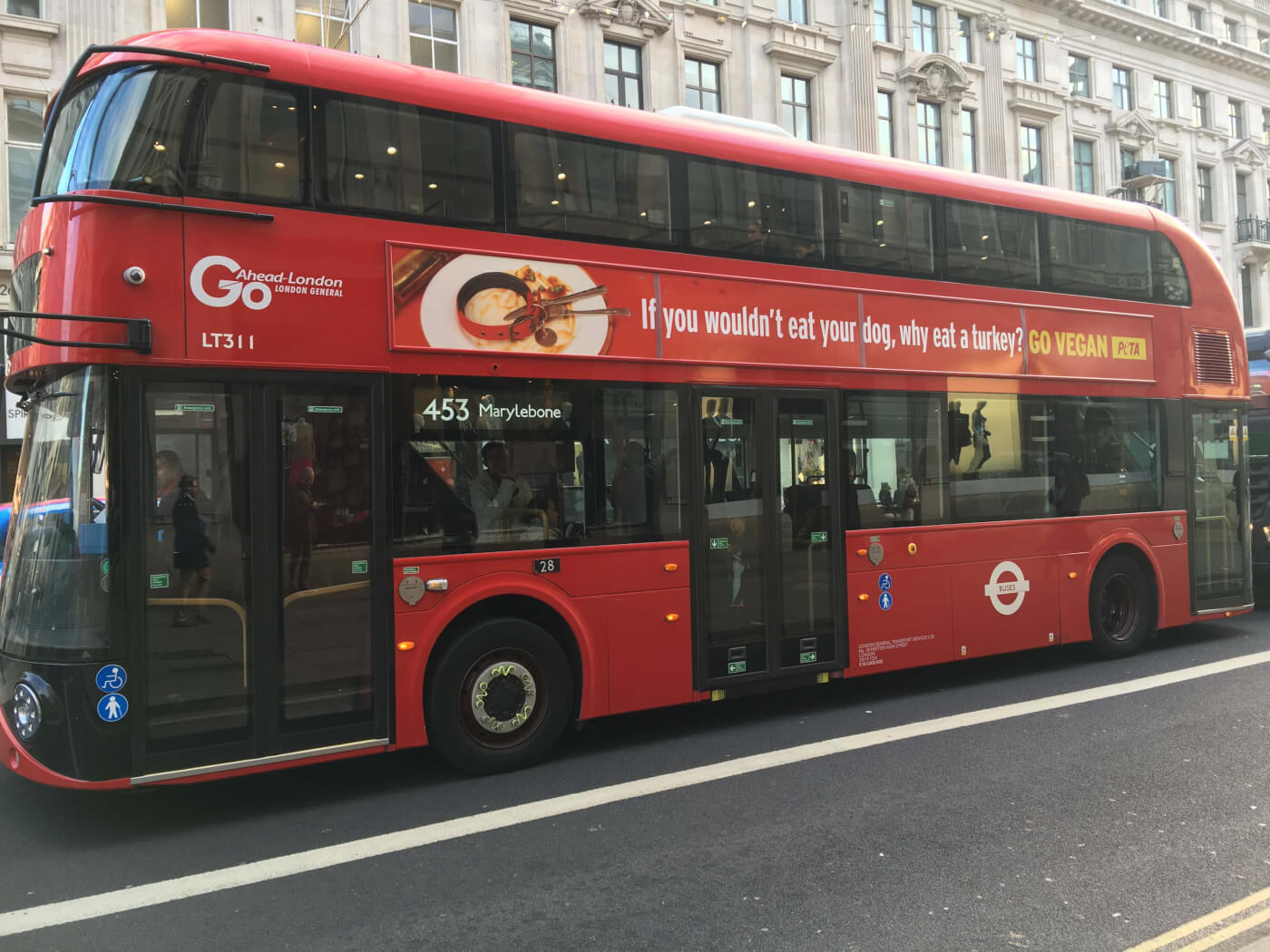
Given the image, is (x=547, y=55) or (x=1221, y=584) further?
(x=547, y=55)

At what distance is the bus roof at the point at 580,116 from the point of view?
546 centimetres

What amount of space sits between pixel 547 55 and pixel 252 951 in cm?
2229

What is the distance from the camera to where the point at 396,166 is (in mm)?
5824

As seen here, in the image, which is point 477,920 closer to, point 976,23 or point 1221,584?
point 1221,584

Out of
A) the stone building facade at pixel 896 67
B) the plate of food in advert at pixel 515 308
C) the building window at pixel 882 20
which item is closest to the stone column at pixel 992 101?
the stone building facade at pixel 896 67

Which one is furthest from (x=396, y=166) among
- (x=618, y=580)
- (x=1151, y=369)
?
(x=1151, y=369)

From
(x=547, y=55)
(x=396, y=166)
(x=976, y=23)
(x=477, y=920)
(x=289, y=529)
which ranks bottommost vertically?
(x=477, y=920)

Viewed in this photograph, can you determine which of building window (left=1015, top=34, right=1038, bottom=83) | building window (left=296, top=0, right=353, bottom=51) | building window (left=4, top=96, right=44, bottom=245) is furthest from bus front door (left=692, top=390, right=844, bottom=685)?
building window (left=1015, top=34, right=1038, bottom=83)

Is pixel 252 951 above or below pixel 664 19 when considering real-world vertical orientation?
below

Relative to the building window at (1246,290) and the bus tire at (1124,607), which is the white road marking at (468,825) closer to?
the bus tire at (1124,607)

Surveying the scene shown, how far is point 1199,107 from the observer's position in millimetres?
38719

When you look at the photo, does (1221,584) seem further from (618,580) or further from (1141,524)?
(618,580)

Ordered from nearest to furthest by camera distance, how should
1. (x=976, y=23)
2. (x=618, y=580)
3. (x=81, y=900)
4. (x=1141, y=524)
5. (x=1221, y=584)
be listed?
(x=81, y=900), (x=618, y=580), (x=1141, y=524), (x=1221, y=584), (x=976, y=23)

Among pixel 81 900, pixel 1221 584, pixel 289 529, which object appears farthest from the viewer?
pixel 1221 584
